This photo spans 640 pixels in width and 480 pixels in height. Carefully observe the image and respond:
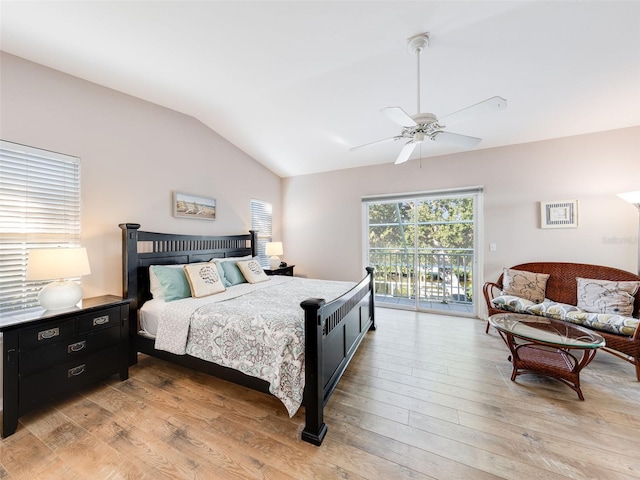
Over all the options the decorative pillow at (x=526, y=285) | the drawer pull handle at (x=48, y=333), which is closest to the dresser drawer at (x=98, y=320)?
the drawer pull handle at (x=48, y=333)

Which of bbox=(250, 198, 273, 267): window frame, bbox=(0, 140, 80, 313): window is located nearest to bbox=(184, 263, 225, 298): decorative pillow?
bbox=(0, 140, 80, 313): window

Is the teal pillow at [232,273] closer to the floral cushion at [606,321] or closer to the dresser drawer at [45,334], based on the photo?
the dresser drawer at [45,334]

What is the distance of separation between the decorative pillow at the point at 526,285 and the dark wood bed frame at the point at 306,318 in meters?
1.93

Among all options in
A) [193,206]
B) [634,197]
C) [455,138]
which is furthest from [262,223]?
[634,197]

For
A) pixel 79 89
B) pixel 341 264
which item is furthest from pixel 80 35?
pixel 341 264

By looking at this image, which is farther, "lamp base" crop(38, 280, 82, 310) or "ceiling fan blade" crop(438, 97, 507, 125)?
"lamp base" crop(38, 280, 82, 310)

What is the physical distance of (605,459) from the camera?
1481 millimetres

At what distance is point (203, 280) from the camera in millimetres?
2764

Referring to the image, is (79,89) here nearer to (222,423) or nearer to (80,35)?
(80,35)

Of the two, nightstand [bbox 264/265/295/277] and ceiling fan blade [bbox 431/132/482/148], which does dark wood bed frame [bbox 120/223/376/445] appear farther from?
ceiling fan blade [bbox 431/132/482/148]

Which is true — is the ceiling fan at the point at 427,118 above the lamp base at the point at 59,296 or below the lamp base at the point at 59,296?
above

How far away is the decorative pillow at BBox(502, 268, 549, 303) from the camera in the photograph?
3.29 m

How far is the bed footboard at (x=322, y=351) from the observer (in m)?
1.64

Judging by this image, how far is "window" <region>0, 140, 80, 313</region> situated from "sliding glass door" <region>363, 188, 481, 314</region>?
4055 mm
